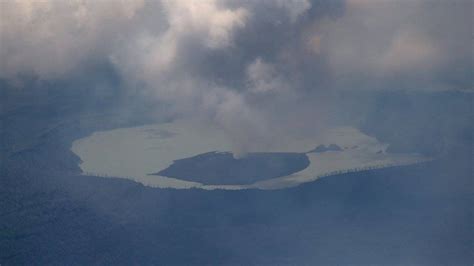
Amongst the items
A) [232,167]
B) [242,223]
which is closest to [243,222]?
[242,223]

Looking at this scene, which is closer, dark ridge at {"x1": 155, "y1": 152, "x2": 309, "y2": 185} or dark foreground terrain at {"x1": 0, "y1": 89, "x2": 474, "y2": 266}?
dark foreground terrain at {"x1": 0, "y1": 89, "x2": 474, "y2": 266}

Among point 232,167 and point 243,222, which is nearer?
point 243,222

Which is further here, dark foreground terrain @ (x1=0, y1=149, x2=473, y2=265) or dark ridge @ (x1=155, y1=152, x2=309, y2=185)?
dark ridge @ (x1=155, y1=152, x2=309, y2=185)

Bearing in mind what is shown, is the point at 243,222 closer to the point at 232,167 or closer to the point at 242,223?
the point at 242,223

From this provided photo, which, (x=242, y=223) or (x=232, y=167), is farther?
(x=232, y=167)

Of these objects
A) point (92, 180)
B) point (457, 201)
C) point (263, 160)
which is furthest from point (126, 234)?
point (457, 201)

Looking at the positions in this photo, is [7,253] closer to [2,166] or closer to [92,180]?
[92,180]

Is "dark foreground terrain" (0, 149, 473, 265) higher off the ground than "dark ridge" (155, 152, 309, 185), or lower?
lower

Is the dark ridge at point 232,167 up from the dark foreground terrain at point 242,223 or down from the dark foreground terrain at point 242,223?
up
